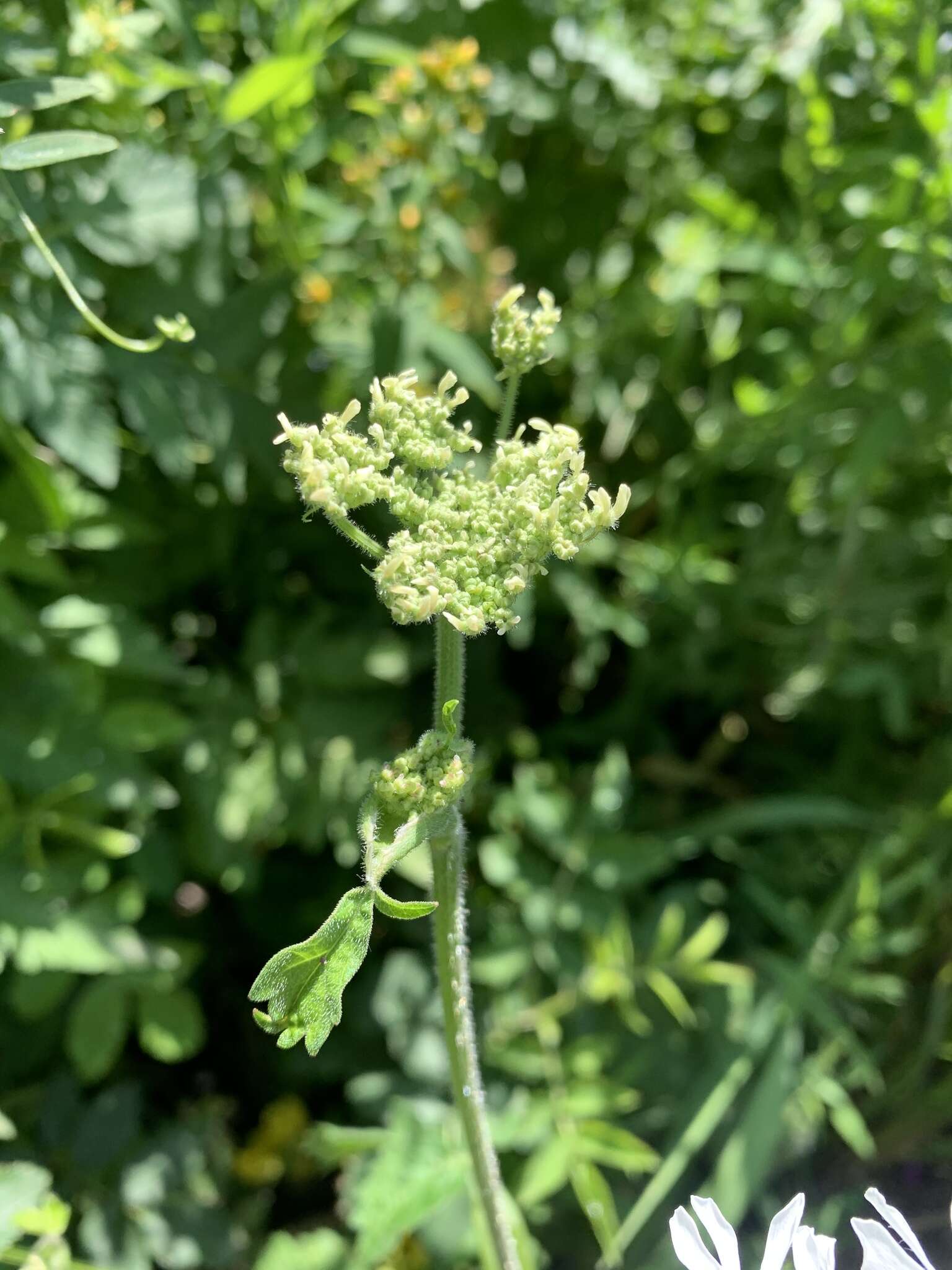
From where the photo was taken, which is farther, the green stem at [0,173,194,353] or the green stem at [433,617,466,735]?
the green stem at [0,173,194,353]

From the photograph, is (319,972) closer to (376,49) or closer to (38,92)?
(38,92)

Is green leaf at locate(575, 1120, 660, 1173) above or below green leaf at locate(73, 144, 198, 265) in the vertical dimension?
below

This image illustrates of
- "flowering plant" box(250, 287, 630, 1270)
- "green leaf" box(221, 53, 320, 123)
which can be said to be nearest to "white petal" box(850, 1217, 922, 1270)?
"flowering plant" box(250, 287, 630, 1270)

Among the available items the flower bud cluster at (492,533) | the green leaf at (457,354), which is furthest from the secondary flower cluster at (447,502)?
the green leaf at (457,354)

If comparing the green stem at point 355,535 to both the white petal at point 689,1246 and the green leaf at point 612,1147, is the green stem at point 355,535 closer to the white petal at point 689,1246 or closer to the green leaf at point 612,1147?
the white petal at point 689,1246

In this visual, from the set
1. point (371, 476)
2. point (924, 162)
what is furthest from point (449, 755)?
point (924, 162)

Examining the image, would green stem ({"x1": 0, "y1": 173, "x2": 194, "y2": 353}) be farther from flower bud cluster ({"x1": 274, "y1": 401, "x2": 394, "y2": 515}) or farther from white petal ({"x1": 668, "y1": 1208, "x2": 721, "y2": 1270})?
white petal ({"x1": 668, "y1": 1208, "x2": 721, "y2": 1270})

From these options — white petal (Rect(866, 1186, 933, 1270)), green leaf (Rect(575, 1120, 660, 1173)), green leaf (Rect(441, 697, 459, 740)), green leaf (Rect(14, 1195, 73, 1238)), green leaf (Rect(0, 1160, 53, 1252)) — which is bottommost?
green leaf (Rect(575, 1120, 660, 1173))
